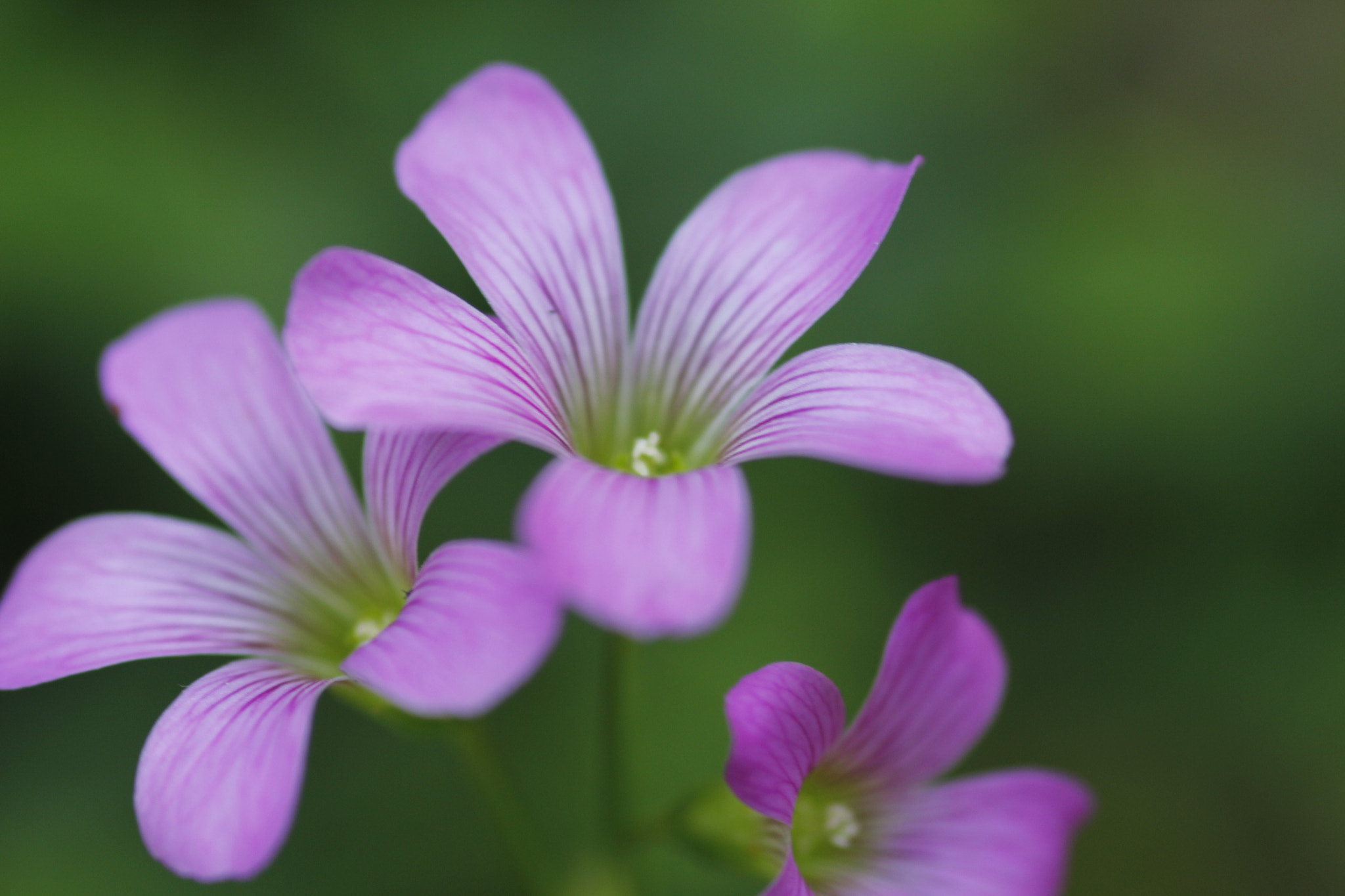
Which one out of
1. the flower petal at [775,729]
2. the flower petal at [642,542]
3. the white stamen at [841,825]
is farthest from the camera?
the white stamen at [841,825]

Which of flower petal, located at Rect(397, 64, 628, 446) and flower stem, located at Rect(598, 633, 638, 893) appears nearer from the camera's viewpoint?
flower petal, located at Rect(397, 64, 628, 446)

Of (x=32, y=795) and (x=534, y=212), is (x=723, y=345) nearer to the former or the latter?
(x=534, y=212)

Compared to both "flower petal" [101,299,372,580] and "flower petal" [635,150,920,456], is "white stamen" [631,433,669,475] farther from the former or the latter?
"flower petal" [101,299,372,580]

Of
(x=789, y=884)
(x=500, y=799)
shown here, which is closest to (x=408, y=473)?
(x=500, y=799)

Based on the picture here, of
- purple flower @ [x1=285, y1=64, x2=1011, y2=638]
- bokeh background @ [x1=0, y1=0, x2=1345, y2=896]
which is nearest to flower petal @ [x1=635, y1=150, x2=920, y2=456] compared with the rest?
purple flower @ [x1=285, y1=64, x2=1011, y2=638]

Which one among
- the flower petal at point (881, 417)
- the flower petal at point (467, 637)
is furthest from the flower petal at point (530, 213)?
the flower petal at point (467, 637)

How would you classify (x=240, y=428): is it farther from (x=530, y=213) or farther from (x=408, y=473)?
(x=530, y=213)

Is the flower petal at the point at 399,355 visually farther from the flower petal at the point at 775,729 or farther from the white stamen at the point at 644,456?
the flower petal at the point at 775,729
